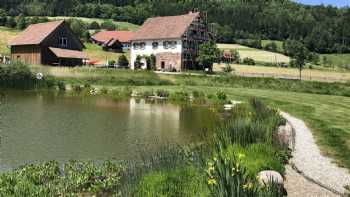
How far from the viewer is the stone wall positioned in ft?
263

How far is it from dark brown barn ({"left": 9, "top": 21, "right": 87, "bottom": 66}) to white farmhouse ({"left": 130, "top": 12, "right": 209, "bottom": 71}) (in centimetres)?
1057

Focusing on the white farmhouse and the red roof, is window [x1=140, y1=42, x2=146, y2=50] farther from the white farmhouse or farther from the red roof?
the red roof

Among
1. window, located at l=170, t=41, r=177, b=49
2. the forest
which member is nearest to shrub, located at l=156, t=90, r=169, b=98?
window, located at l=170, t=41, r=177, b=49

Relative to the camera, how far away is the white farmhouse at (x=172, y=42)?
80.5 metres

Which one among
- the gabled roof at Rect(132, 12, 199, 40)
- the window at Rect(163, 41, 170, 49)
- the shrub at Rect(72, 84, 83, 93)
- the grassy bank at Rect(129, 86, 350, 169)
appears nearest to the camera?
the grassy bank at Rect(129, 86, 350, 169)

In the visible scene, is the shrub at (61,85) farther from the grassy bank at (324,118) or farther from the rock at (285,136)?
the rock at (285,136)

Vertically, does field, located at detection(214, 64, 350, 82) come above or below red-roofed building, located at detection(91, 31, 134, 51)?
below

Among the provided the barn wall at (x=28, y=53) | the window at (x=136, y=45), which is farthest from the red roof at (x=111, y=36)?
the barn wall at (x=28, y=53)

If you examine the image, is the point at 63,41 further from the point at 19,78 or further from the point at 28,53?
the point at 19,78

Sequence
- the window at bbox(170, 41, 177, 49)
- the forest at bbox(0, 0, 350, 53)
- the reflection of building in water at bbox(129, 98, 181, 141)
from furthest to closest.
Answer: the forest at bbox(0, 0, 350, 53) < the window at bbox(170, 41, 177, 49) < the reflection of building in water at bbox(129, 98, 181, 141)

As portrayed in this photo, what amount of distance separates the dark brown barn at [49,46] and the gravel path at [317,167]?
202 ft

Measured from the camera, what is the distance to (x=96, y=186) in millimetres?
13938

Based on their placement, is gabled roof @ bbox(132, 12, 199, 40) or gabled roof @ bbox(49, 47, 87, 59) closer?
gabled roof @ bbox(49, 47, 87, 59)

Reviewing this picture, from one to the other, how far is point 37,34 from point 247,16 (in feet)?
356
